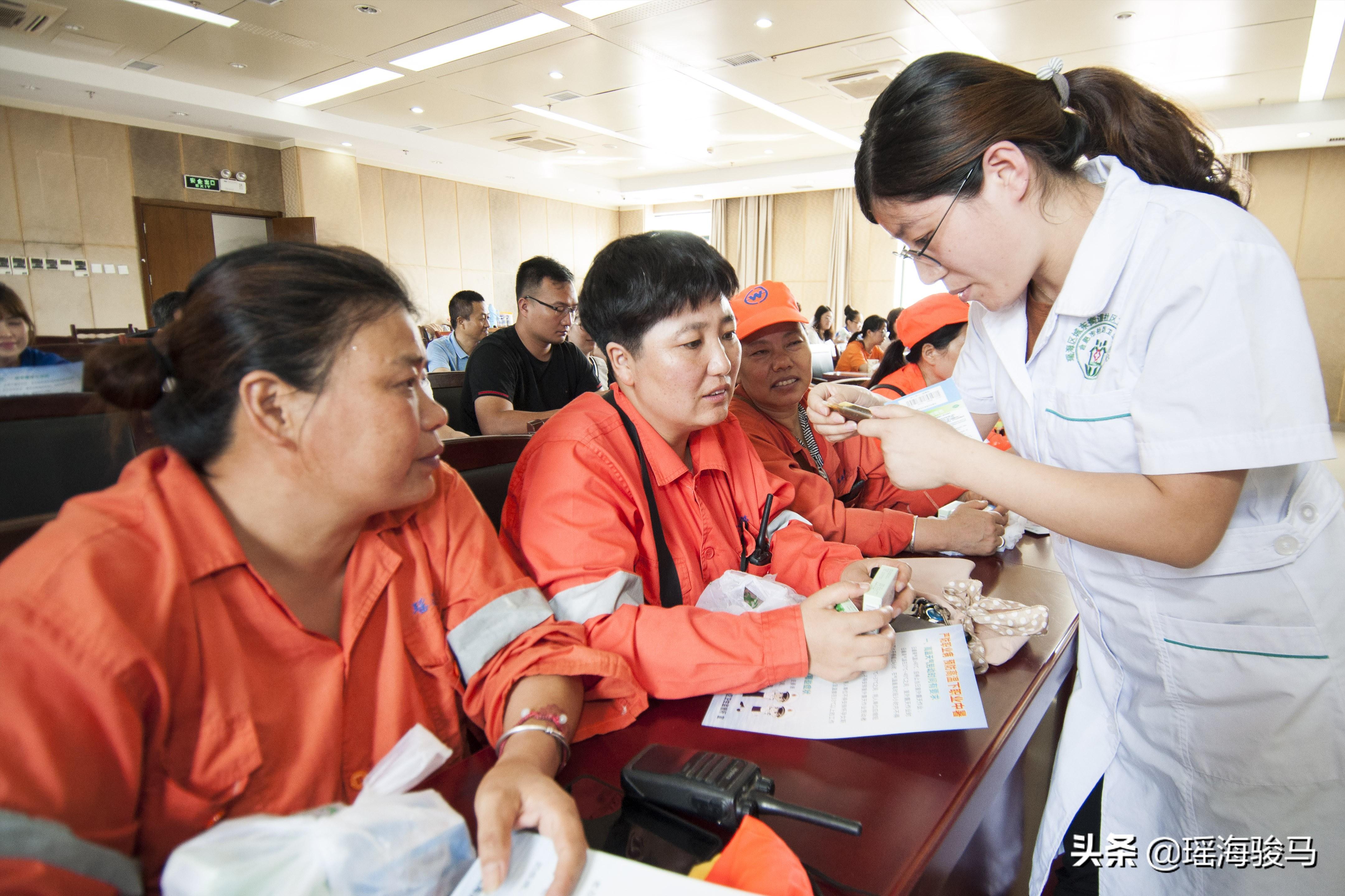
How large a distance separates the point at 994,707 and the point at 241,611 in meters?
0.96

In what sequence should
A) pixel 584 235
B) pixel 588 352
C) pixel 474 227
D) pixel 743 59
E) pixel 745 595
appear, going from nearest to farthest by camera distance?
pixel 745 595 → pixel 588 352 → pixel 743 59 → pixel 474 227 → pixel 584 235

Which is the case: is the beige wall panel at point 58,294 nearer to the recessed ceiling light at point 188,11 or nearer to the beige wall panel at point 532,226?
the recessed ceiling light at point 188,11

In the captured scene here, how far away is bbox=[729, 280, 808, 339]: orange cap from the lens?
2203 mm

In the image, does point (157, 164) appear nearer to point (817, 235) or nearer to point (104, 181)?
point (104, 181)

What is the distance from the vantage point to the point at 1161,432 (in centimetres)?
93

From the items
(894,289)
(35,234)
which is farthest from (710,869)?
(894,289)

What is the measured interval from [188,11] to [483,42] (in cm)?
205

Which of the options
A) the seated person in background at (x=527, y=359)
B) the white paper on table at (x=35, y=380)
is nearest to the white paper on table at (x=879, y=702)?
the seated person in background at (x=527, y=359)

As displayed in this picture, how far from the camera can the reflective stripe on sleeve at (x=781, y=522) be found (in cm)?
161

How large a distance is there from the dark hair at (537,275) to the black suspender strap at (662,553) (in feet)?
8.11

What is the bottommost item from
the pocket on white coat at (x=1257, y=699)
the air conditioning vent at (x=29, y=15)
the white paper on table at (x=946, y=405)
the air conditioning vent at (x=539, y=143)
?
the pocket on white coat at (x=1257, y=699)

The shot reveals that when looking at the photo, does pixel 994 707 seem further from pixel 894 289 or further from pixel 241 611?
pixel 894 289

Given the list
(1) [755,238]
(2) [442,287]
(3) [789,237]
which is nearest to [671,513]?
(2) [442,287]

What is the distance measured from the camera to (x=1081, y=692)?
1.34 m
